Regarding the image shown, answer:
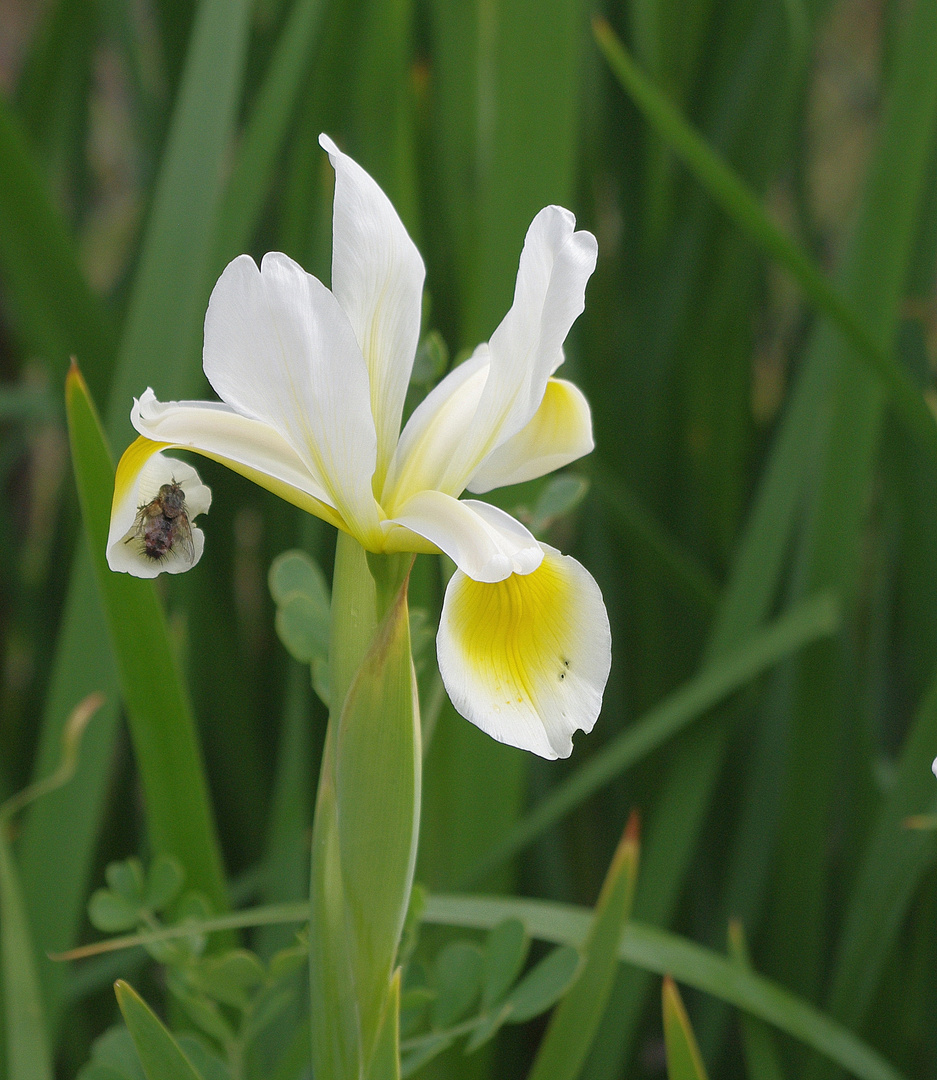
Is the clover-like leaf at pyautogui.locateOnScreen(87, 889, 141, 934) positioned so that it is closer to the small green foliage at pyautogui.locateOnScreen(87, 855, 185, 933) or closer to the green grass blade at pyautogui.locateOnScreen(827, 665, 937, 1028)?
the small green foliage at pyautogui.locateOnScreen(87, 855, 185, 933)

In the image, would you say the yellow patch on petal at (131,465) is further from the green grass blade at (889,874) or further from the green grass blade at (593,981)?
the green grass blade at (889,874)

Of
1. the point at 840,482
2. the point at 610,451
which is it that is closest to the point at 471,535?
the point at 840,482

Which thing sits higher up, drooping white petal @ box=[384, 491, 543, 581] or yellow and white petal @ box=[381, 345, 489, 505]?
yellow and white petal @ box=[381, 345, 489, 505]

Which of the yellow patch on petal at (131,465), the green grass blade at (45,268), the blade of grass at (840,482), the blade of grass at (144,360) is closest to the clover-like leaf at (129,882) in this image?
the blade of grass at (144,360)

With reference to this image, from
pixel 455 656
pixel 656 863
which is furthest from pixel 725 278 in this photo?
pixel 455 656

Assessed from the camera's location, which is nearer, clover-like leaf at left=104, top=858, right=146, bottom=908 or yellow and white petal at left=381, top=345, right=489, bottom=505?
yellow and white petal at left=381, top=345, right=489, bottom=505

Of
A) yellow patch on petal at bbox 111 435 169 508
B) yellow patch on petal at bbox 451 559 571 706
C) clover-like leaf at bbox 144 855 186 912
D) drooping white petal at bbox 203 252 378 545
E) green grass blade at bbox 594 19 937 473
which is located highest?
green grass blade at bbox 594 19 937 473

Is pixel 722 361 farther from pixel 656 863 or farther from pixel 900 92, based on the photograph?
pixel 656 863

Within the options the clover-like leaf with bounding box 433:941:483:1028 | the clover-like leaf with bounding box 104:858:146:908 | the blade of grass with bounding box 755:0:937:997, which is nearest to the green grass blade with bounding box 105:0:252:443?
the clover-like leaf with bounding box 104:858:146:908
